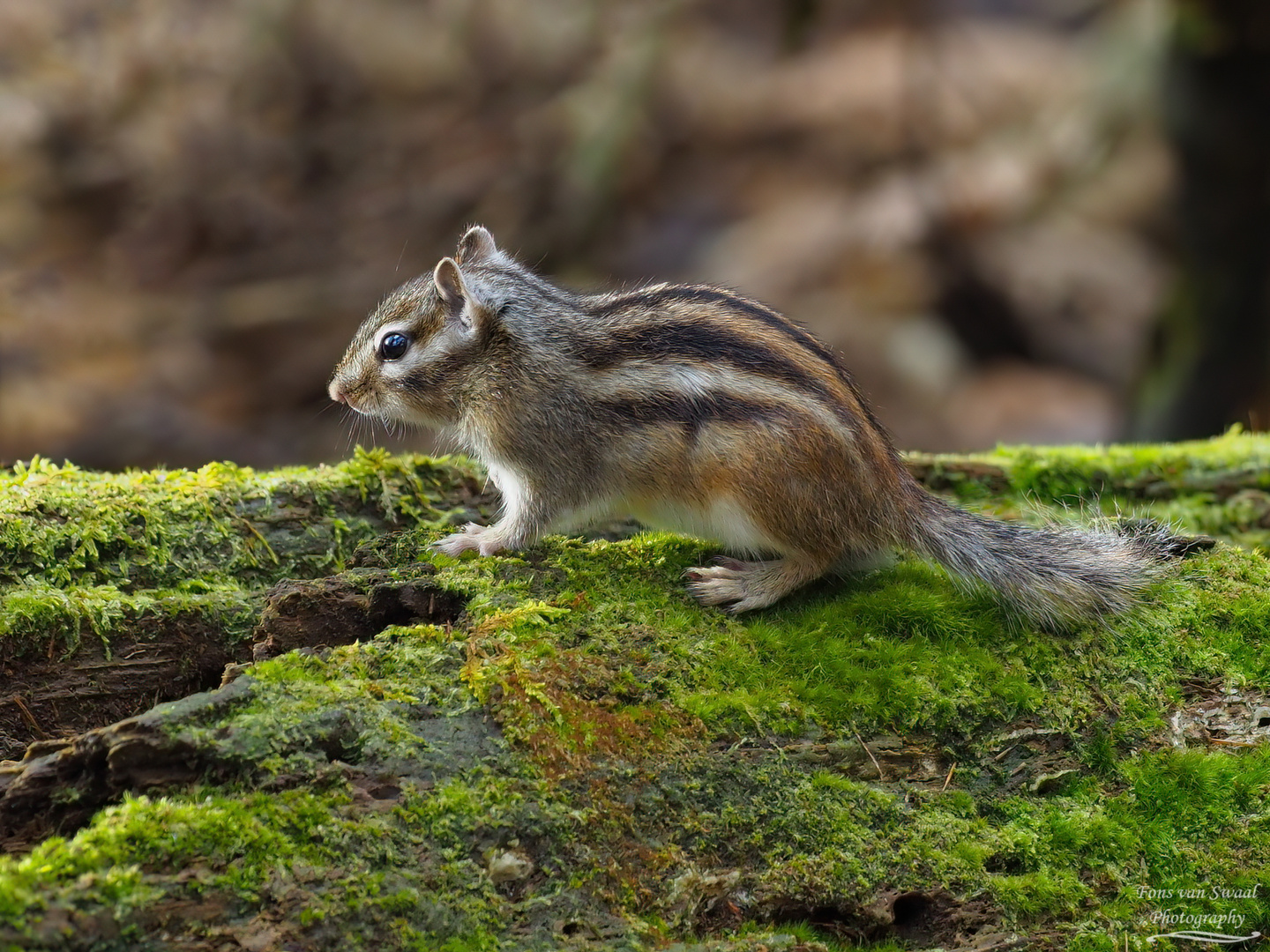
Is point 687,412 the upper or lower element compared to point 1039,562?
upper

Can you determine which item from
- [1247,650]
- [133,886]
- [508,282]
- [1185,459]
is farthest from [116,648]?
[1185,459]

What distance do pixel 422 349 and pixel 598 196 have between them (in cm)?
858

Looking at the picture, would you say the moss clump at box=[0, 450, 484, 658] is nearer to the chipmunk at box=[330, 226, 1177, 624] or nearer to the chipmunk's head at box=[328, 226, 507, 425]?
the chipmunk's head at box=[328, 226, 507, 425]

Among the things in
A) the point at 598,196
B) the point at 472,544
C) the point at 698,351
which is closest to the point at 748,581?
the point at 698,351

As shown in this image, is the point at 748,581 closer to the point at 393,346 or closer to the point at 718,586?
the point at 718,586

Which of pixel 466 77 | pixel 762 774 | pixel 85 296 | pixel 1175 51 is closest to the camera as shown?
pixel 762 774

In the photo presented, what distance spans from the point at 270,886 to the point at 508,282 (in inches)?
115

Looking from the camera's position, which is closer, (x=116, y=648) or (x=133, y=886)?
(x=133, y=886)

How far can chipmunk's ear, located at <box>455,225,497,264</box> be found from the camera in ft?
17.1

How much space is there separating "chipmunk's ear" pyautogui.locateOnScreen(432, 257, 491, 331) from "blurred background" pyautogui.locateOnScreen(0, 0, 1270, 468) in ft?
19.6

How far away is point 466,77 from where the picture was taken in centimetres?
1392

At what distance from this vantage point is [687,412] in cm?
435

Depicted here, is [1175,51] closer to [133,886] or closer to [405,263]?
[405,263]

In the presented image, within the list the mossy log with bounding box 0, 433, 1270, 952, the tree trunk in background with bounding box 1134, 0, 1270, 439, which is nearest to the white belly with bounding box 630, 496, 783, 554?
the mossy log with bounding box 0, 433, 1270, 952
